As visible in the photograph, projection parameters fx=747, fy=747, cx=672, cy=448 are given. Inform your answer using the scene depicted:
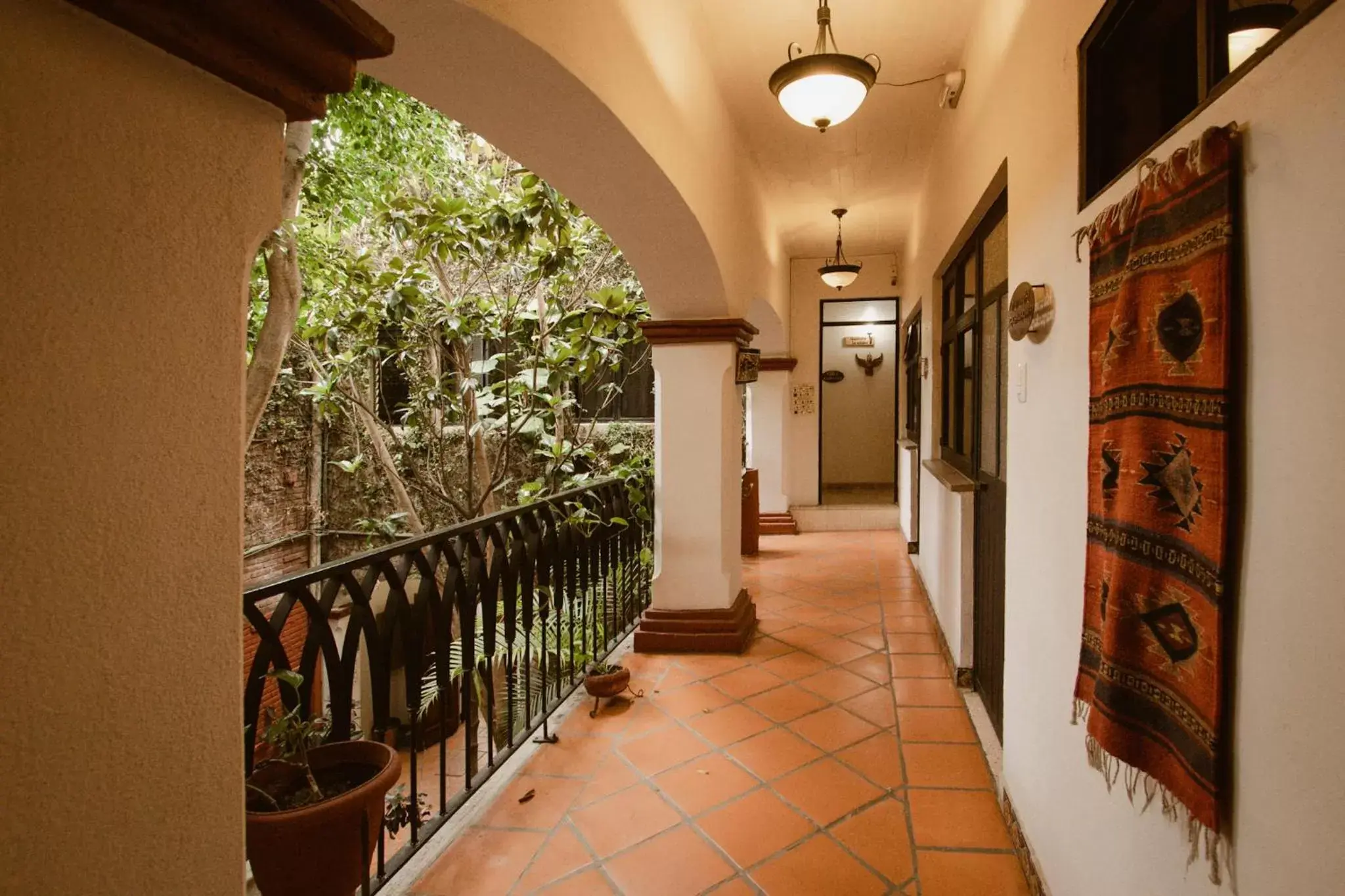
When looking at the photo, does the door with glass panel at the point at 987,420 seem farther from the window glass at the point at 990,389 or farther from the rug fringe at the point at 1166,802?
the rug fringe at the point at 1166,802

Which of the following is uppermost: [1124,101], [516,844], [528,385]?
[1124,101]

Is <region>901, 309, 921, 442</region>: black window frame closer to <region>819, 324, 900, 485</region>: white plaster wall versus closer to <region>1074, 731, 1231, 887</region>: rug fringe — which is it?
<region>819, 324, 900, 485</region>: white plaster wall

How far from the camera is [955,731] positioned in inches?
118

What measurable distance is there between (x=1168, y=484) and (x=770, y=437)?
7157 millimetres

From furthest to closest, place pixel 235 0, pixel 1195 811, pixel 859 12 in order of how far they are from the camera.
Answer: pixel 859 12, pixel 1195 811, pixel 235 0

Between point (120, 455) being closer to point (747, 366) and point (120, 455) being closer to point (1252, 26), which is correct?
point (1252, 26)

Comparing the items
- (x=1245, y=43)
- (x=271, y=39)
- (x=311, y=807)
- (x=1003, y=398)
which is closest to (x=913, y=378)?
(x=1003, y=398)

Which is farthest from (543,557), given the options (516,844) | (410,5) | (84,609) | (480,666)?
(84,609)

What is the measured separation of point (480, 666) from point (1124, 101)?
2546 millimetres

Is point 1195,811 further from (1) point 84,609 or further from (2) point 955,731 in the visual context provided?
(2) point 955,731

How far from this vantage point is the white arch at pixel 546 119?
1.81 m

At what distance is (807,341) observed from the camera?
339 inches

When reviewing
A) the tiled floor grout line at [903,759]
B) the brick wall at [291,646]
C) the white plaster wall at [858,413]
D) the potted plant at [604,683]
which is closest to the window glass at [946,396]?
the tiled floor grout line at [903,759]

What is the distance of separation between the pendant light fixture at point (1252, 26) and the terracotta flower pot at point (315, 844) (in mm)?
2034
